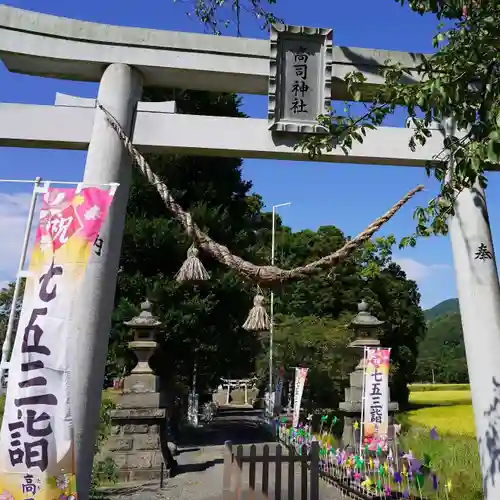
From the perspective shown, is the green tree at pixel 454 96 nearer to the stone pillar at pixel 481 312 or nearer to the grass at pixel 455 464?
the stone pillar at pixel 481 312

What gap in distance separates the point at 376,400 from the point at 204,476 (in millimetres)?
4224

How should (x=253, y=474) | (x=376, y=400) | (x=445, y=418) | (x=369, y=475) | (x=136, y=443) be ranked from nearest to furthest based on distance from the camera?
(x=253, y=474) < (x=369, y=475) < (x=376, y=400) < (x=136, y=443) < (x=445, y=418)

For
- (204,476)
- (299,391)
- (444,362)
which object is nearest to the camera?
(204,476)

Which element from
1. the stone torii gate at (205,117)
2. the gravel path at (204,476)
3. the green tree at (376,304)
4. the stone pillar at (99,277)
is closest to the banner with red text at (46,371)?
the stone pillar at (99,277)

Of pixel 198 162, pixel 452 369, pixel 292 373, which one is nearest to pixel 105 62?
pixel 198 162

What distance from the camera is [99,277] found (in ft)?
11.7

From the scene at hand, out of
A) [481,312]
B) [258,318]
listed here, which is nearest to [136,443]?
[258,318]

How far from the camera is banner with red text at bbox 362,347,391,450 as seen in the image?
8453mm

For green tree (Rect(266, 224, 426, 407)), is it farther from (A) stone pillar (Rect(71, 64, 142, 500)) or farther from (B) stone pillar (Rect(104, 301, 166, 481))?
(A) stone pillar (Rect(71, 64, 142, 500))

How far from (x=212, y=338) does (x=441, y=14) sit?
1163 cm

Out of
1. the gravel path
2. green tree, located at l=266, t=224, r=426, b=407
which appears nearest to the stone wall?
the gravel path

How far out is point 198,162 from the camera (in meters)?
15.8

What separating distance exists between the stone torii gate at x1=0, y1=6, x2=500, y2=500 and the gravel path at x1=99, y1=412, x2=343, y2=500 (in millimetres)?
3289

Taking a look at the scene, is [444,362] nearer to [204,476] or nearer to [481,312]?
[204,476]
